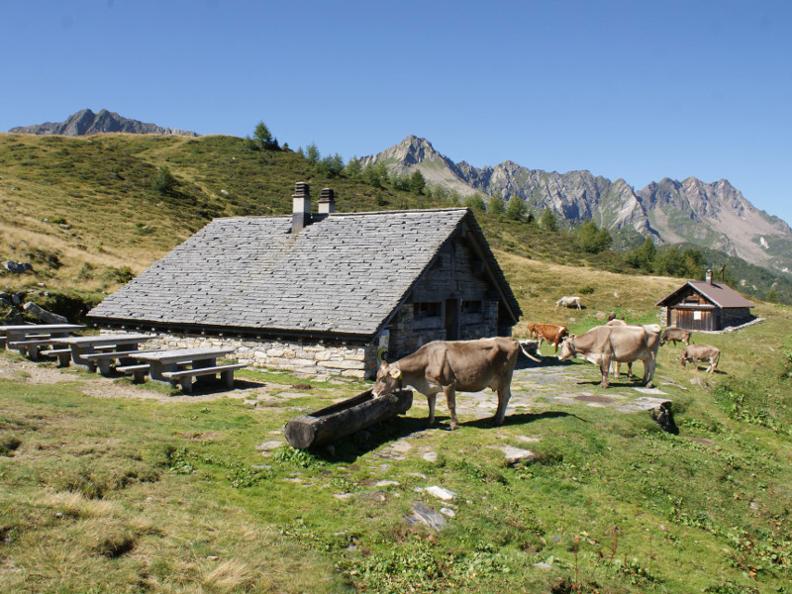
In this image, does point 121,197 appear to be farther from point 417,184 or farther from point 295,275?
point 417,184

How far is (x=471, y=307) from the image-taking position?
76.5 feet

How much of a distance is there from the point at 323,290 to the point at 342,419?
30.2 ft

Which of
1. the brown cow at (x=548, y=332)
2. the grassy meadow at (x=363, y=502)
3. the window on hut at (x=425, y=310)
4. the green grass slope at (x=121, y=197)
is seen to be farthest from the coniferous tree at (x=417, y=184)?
the grassy meadow at (x=363, y=502)

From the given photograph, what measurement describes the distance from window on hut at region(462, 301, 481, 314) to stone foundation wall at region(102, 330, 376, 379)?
6934 mm

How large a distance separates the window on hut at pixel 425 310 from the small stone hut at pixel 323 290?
5 centimetres

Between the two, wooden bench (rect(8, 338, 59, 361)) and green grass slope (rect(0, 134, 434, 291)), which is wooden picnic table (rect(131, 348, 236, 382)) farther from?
green grass slope (rect(0, 134, 434, 291))

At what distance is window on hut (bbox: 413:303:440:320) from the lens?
19.6 m

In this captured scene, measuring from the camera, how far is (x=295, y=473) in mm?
8773

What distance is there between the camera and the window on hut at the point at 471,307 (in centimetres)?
2271

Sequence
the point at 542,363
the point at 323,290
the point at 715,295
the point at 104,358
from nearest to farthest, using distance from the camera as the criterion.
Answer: the point at 104,358 < the point at 323,290 < the point at 542,363 < the point at 715,295

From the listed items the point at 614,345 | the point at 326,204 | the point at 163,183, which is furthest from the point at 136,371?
the point at 163,183

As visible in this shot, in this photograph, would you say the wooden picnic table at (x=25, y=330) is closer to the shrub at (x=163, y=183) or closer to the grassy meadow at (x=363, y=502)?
the grassy meadow at (x=363, y=502)

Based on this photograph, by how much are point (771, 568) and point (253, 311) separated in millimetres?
15183

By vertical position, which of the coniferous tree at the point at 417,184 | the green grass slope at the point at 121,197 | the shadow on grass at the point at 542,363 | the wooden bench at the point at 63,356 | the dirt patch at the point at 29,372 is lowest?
the shadow on grass at the point at 542,363
